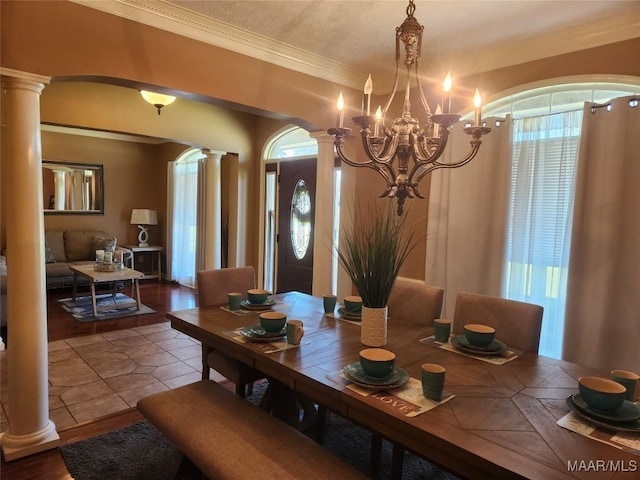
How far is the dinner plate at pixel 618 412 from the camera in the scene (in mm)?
1254

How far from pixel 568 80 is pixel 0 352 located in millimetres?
5347

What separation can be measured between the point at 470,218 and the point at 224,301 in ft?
6.61

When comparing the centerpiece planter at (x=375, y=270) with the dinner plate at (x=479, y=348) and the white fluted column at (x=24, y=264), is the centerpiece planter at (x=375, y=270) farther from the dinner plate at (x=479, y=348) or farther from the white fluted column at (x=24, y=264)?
the white fluted column at (x=24, y=264)

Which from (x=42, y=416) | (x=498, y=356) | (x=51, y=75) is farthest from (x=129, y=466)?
(x=51, y=75)

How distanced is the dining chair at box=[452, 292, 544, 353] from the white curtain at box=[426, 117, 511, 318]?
91 centimetres

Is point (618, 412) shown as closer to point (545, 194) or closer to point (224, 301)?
point (545, 194)

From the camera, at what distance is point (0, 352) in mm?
3881

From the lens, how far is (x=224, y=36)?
2889 mm

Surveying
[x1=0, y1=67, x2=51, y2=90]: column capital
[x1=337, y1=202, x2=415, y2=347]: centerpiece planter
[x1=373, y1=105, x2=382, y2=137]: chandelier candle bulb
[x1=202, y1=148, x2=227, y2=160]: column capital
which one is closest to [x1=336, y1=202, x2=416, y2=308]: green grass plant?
[x1=337, y1=202, x2=415, y2=347]: centerpiece planter

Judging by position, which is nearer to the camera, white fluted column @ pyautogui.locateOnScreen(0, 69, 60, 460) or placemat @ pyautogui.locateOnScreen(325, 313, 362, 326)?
white fluted column @ pyautogui.locateOnScreen(0, 69, 60, 460)

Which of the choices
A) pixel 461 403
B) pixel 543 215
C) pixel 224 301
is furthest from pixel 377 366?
pixel 543 215

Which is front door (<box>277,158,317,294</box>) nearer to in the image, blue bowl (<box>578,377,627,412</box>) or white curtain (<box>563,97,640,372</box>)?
white curtain (<box>563,97,640,372</box>)

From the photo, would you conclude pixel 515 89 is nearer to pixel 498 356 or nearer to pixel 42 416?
pixel 498 356

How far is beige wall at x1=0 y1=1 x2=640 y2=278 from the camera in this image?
7.23 feet
